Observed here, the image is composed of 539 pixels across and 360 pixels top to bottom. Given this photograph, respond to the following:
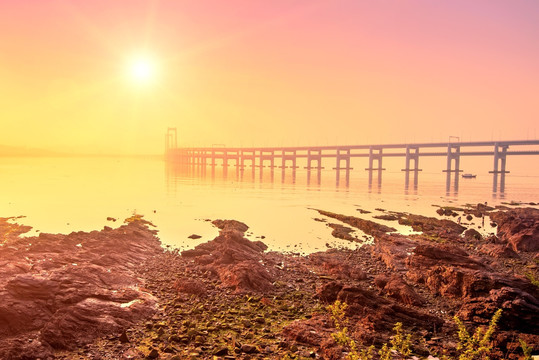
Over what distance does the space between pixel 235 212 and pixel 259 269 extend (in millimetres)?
23798

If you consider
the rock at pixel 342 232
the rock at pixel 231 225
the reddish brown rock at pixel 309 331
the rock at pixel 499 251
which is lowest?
the rock at pixel 342 232

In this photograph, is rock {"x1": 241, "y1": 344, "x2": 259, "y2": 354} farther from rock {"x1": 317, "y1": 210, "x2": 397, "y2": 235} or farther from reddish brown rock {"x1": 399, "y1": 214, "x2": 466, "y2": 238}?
reddish brown rock {"x1": 399, "y1": 214, "x2": 466, "y2": 238}

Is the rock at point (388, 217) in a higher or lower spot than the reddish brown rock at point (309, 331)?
lower

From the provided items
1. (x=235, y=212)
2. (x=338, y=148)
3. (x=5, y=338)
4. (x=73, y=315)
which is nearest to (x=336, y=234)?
(x=235, y=212)

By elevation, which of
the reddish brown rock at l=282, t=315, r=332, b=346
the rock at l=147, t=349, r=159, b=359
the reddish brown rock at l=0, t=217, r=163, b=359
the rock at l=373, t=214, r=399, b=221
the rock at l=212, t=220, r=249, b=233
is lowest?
the rock at l=373, t=214, r=399, b=221

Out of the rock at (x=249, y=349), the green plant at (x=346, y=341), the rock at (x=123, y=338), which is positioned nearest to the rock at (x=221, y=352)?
the rock at (x=249, y=349)

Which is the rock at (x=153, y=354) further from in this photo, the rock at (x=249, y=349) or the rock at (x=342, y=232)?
the rock at (x=342, y=232)

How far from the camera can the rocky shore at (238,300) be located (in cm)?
938

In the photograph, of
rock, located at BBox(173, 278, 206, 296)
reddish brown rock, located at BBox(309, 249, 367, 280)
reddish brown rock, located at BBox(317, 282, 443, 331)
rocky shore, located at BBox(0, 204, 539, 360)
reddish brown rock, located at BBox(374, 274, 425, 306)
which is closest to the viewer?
rocky shore, located at BBox(0, 204, 539, 360)

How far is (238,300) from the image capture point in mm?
12695

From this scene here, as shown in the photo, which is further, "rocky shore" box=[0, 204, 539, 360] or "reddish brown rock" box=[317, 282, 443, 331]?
"reddish brown rock" box=[317, 282, 443, 331]

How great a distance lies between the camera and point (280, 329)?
1055 centimetres

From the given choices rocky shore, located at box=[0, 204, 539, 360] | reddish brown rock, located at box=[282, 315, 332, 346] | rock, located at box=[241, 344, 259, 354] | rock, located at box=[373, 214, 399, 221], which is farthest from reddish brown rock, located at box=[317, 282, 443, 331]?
rock, located at box=[373, 214, 399, 221]

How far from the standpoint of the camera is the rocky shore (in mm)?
9383
